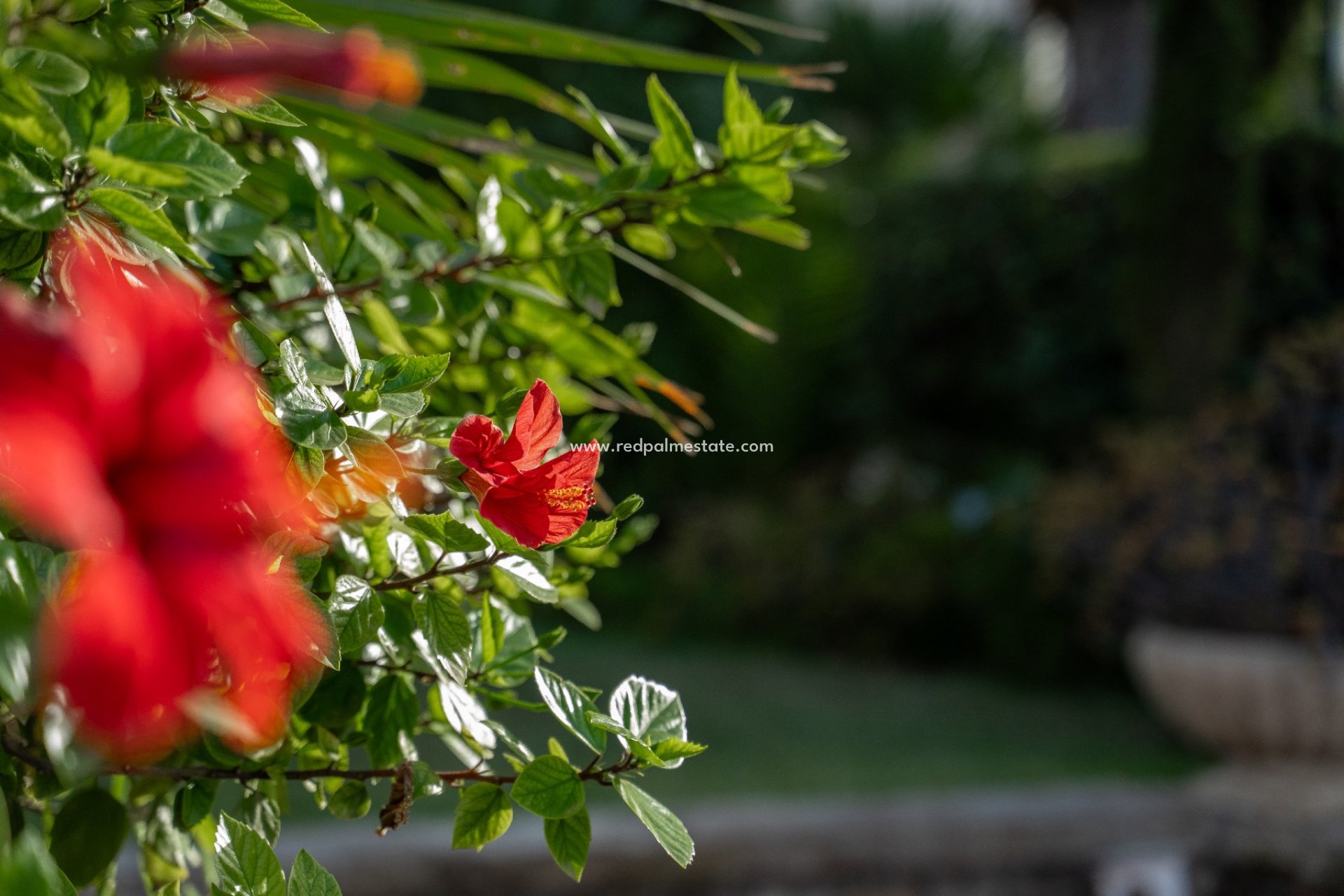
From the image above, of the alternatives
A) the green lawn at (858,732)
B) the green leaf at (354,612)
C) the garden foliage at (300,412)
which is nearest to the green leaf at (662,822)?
the garden foliage at (300,412)

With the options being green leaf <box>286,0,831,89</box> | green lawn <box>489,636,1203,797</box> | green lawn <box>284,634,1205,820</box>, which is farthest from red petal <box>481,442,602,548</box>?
green lawn <box>489,636,1203,797</box>

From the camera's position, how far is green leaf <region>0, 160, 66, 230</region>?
0.32 metres

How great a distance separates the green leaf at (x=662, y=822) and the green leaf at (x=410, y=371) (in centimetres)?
15

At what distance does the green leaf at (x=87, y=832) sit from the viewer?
448 mm

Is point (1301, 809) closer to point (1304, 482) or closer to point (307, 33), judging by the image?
point (1304, 482)

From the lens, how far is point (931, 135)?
9.08 metres

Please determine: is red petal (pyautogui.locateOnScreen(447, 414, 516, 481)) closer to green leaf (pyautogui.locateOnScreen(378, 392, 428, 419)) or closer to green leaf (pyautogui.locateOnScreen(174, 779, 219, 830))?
green leaf (pyautogui.locateOnScreen(378, 392, 428, 419))

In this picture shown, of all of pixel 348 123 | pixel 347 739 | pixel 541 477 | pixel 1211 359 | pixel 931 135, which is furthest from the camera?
pixel 931 135

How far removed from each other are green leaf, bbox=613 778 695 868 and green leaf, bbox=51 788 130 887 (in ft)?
0.66

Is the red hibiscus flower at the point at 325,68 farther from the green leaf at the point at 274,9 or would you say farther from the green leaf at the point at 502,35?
the green leaf at the point at 502,35

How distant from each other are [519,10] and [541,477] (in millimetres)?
8209

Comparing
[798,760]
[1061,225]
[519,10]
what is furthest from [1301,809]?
[519,10]

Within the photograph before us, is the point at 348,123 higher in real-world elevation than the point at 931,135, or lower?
higher

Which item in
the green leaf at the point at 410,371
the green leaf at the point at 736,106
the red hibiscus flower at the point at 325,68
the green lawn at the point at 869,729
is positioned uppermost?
the red hibiscus flower at the point at 325,68
